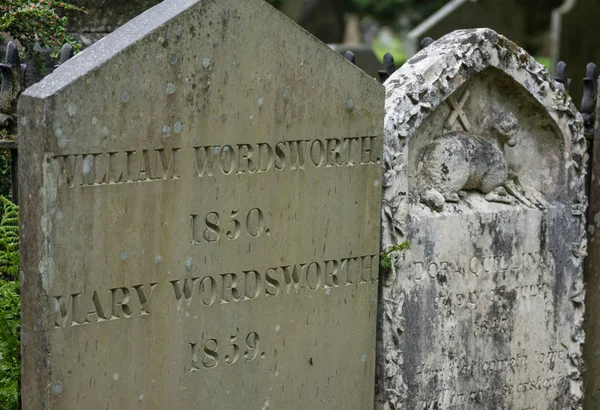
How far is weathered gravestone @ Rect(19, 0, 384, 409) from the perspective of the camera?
386cm

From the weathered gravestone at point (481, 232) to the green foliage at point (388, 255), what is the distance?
4 centimetres

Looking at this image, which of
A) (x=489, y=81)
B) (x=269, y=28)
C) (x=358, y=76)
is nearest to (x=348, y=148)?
(x=358, y=76)

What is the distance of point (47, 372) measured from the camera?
3.88 meters

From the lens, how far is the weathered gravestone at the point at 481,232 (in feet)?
16.0

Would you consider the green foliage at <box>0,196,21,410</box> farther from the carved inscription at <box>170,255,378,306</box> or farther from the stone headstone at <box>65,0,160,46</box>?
the stone headstone at <box>65,0,160,46</box>

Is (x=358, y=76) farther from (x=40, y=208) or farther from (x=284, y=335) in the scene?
(x=40, y=208)

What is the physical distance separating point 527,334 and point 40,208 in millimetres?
2709

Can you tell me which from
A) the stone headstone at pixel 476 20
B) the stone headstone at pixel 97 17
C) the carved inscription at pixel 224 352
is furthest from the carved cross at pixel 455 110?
the stone headstone at pixel 476 20

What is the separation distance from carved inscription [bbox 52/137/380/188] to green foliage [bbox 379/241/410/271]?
41 cm

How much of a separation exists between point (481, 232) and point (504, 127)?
55 centimetres

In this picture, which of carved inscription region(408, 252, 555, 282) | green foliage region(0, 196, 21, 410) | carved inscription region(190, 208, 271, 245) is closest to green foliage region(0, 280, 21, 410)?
green foliage region(0, 196, 21, 410)

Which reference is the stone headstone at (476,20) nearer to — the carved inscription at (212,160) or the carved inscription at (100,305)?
the carved inscription at (212,160)

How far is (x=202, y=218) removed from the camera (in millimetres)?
4191

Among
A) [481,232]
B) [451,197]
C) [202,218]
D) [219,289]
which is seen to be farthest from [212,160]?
[481,232]
